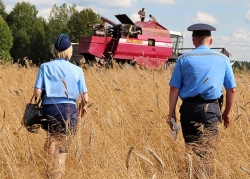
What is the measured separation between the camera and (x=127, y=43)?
17.5m

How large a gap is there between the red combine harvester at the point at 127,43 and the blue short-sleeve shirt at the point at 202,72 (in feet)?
40.9

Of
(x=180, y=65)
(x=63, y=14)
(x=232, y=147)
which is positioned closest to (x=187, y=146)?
(x=232, y=147)

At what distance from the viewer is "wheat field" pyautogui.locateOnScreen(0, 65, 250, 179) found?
3455mm

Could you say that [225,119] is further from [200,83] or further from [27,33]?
[27,33]

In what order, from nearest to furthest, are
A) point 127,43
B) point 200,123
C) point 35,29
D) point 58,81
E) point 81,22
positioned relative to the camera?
point 200,123, point 58,81, point 127,43, point 81,22, point 35,29

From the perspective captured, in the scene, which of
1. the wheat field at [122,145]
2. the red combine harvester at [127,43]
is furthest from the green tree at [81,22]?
the wheat field at [122,145]

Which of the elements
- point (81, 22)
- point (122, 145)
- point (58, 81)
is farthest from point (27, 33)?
point (122, 145)

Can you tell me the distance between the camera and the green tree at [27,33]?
198 feet

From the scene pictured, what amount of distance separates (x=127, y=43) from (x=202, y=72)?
13.5m

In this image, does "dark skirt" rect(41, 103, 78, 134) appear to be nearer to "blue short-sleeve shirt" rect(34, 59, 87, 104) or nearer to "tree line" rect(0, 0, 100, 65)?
"blue short-sleeve shirt" rect(34, 59, 87, 104)

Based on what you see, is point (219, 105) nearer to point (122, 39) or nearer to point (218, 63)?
point (218, 63)

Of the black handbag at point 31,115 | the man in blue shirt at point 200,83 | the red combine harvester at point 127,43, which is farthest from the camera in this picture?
the red combine harvester at point 127,43

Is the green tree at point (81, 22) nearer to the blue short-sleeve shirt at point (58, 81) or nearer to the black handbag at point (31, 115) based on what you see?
the blue short-sleeve shirt at point (58, 81)

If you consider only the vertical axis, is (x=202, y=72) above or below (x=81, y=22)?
above
